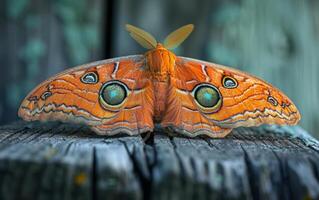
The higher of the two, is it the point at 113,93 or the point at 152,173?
the point at 113,93

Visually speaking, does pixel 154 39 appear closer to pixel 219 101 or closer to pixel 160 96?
pixel 160 96

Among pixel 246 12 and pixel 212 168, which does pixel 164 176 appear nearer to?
pixel 212 168

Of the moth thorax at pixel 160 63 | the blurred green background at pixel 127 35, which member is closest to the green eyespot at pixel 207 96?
the moth thorax at pixel 160 63

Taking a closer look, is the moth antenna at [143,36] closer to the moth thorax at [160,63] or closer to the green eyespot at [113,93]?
the moth thorax at [160,63]

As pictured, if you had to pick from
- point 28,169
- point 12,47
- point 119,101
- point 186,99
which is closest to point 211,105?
point 186,99

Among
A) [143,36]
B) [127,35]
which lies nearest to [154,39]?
[143,36]

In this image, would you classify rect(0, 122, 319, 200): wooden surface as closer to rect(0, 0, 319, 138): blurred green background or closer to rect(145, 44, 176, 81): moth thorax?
rect(145, 44, 176, 81): moth thorax
